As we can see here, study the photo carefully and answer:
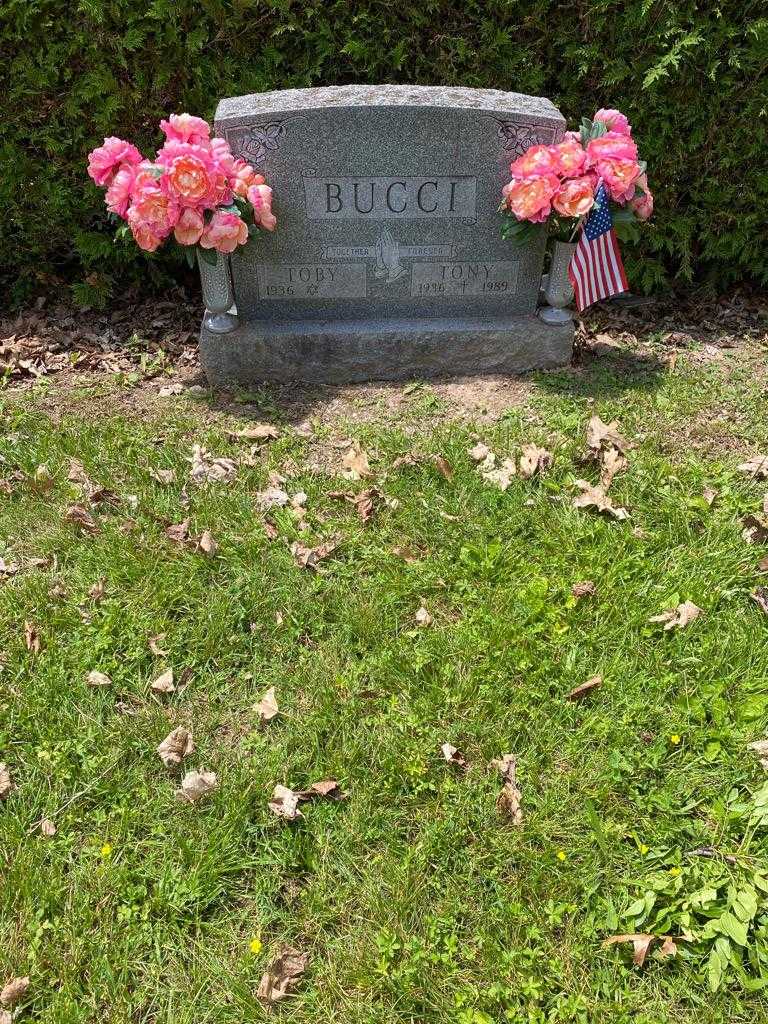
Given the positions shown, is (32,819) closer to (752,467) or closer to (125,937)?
(125,937)

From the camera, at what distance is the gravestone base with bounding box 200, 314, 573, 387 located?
14.0 feet

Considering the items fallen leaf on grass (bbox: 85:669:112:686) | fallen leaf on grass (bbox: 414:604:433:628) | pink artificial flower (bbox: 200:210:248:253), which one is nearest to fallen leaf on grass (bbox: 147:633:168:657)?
fallen leaf on grass (bbox: 85:669:112:686)

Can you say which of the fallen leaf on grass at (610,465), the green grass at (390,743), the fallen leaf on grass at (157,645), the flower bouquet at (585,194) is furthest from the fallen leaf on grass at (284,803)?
the flower bouquet at (585,194)

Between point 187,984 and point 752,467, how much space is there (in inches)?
115

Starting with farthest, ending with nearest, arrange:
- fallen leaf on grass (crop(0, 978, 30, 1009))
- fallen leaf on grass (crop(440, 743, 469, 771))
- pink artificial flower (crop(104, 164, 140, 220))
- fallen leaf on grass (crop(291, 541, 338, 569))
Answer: pink artificial flower (crop(104, 164, 140, 220)) < fallen leaf on grass (crop(291, 541, 338, 569)) < fallen leaf on grass (crop(440, 743, 469, 771)) < fallen leaf on grass (crop(0, 978, 30, 1009))

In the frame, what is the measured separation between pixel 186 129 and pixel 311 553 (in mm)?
2175

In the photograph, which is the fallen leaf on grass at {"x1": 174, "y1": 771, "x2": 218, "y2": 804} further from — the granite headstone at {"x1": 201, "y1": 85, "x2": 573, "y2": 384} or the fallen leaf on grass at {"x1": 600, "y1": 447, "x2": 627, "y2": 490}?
the granite headstone at {"x1": 201, "y1": 85, "x2": 573, "y2": 384}

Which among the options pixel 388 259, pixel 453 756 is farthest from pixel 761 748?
pixel 388 259

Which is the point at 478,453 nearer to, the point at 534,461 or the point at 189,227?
the point at 534,461

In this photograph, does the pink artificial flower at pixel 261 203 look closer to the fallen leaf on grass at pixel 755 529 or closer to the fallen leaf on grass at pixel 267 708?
the fallen leaf on grass at pixel 267 708

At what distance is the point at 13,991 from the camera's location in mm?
1926

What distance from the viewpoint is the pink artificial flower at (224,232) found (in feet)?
12.4

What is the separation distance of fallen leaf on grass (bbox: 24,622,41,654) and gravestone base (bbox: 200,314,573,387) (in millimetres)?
1922

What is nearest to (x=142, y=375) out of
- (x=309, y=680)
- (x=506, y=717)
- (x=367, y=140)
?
(x=367, y=140)
